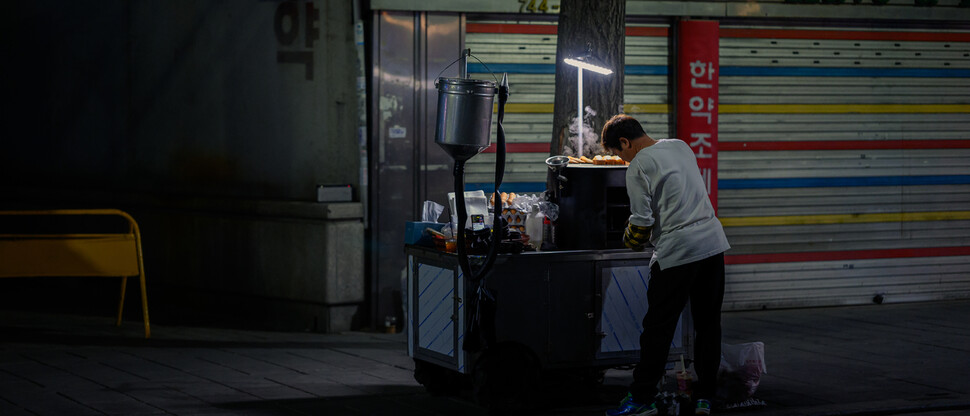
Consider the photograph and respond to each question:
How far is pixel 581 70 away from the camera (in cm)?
820

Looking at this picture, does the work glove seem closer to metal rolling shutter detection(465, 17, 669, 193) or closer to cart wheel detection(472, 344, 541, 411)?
cart wheel detection(472, 344, 541, 411)

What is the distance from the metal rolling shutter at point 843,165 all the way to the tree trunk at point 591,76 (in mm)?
2963

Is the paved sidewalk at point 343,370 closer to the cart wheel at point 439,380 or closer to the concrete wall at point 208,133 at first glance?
the cart wheel at point 439,380

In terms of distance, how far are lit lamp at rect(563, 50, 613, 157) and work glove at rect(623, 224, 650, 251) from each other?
145 centimetres

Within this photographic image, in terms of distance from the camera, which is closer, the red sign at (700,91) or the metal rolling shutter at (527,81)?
the metal rolling shutter at (527,81)

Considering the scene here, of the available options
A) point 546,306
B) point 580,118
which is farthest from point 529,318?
point 580,118

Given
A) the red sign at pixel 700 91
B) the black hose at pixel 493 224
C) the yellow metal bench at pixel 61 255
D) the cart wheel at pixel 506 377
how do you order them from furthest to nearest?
the red sign at pixel 700 91, the yellow metal bench at pixel 61 255, the cart wheel at pixel 506 377, the black hose at pixel 493 224

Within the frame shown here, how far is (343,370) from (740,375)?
2.77 meters

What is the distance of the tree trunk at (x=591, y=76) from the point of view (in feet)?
28.5

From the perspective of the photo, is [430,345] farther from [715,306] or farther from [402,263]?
[402,263]

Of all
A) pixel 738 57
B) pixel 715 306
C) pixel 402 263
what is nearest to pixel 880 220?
pixel 738 57

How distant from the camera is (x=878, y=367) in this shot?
8477mm

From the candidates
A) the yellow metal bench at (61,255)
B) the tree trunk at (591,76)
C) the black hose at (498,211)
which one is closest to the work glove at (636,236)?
the black hose at (498,211)

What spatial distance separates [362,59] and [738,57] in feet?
11.7
